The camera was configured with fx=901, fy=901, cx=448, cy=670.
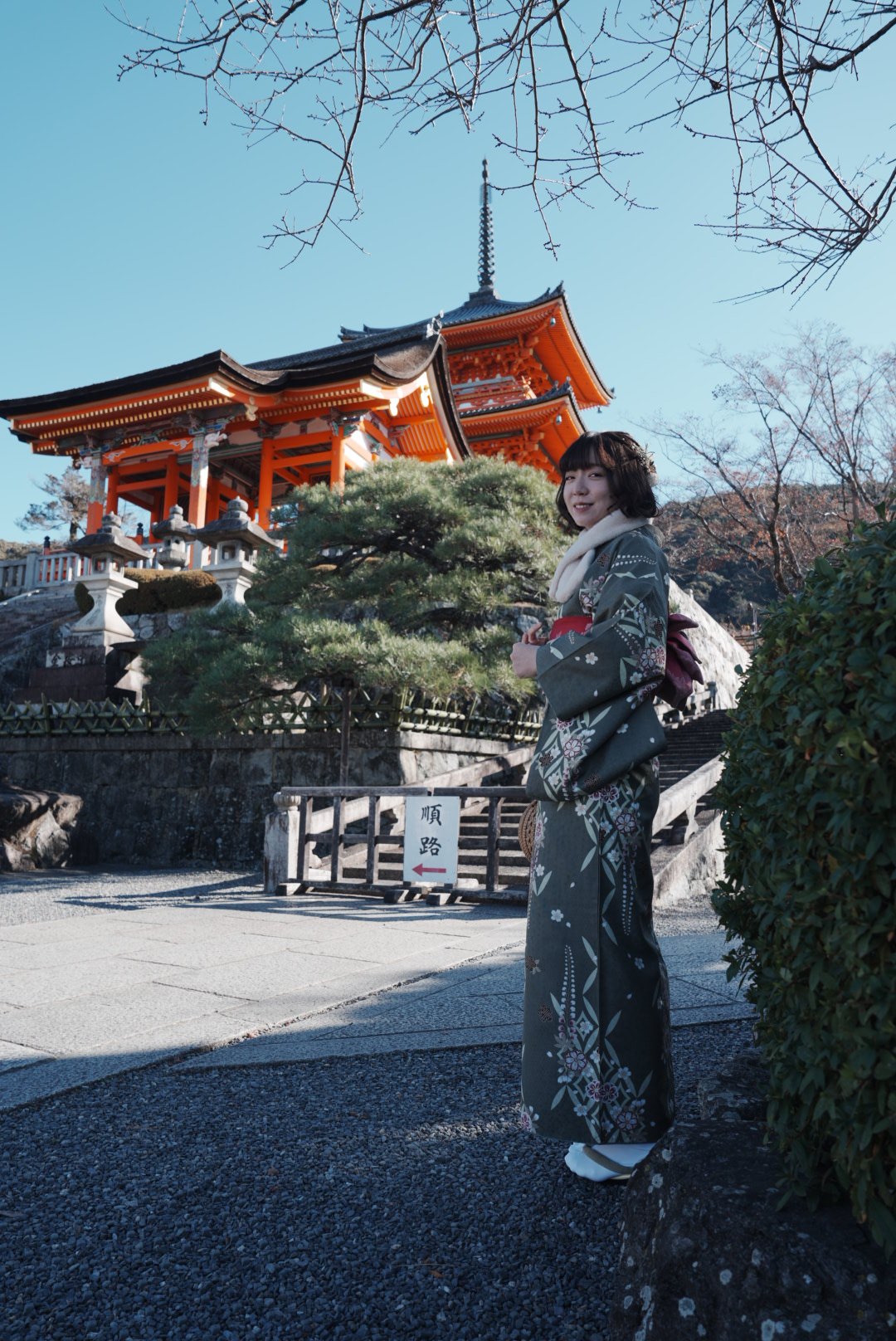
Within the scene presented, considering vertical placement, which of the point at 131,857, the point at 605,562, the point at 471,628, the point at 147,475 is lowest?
the point at 131,857

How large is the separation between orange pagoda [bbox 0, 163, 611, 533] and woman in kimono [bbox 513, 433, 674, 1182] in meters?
10.9

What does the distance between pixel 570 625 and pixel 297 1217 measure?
1318 mm

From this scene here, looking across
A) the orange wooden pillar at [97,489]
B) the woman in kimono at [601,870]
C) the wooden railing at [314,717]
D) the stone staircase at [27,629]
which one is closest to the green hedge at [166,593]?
the stone staircase at [27,629]

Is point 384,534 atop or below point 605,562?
atop

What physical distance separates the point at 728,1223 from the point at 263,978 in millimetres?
2973

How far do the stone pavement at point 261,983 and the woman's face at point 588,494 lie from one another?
1.67m

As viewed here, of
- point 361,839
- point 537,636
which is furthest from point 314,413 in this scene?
point 537,636

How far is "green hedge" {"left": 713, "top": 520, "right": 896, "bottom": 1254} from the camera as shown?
1.03m

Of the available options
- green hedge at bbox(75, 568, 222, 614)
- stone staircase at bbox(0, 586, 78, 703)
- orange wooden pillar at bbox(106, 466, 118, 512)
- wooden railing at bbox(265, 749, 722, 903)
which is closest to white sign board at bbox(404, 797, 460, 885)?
wooden railing at bbox(265, 749, 722, 903)

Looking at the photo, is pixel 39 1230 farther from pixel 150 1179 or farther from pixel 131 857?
pixel 131 857

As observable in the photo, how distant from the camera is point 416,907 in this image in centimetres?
625

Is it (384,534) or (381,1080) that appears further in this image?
(384,534)

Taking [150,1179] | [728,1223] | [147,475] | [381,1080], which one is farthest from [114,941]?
[147,475]

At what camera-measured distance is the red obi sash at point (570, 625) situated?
2066 mm
